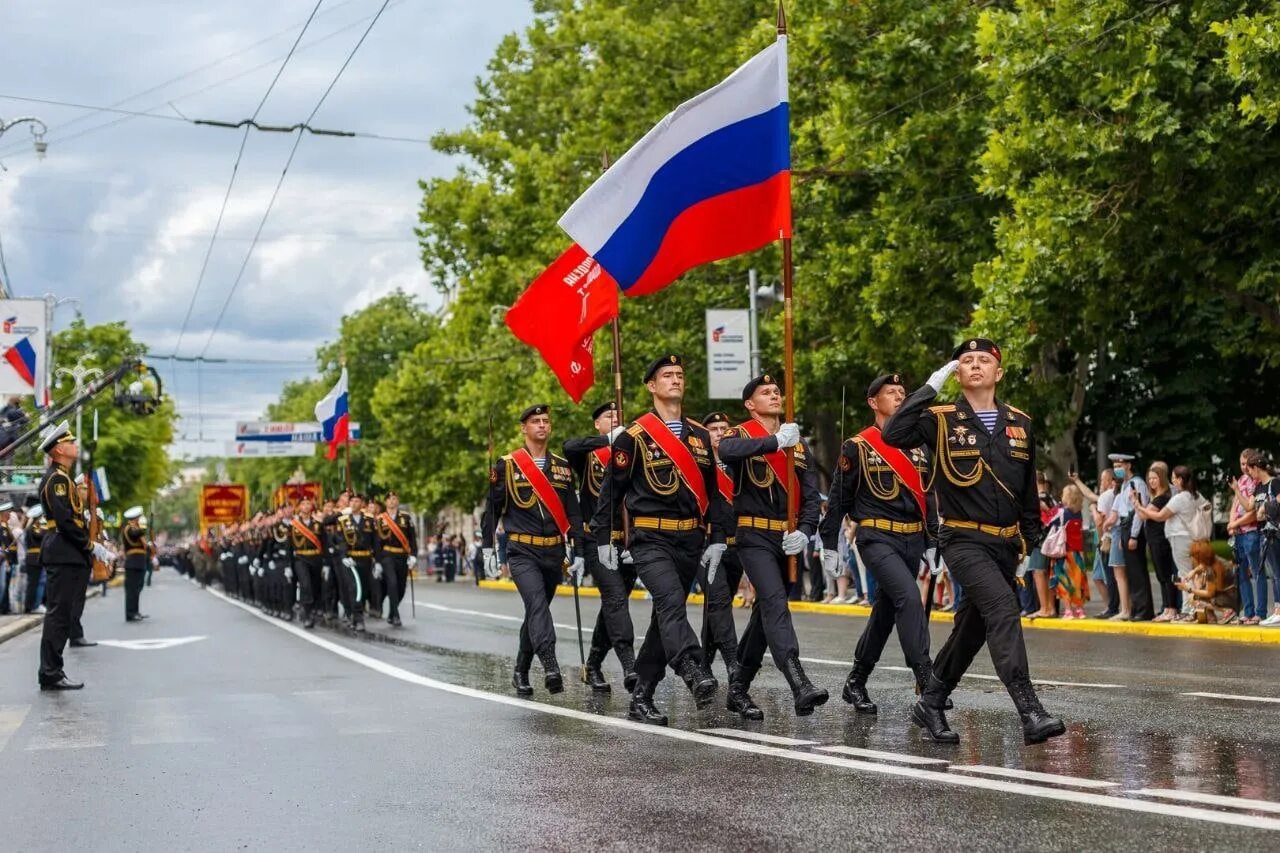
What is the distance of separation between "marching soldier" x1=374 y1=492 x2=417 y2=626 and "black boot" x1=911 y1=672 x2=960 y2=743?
14544 millimetres

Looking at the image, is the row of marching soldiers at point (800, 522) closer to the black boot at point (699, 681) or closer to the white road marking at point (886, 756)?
the black boot at point (699, 681)

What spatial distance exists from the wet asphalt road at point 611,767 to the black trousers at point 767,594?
403 millimetres

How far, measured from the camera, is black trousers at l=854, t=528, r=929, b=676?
991cm


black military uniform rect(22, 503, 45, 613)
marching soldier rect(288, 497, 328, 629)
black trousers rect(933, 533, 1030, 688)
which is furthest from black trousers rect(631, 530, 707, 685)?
black military uniform rect(22, 503, 45, 613)

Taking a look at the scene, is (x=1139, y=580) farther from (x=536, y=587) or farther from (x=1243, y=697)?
(x=536, y=587)

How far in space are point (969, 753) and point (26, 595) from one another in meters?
25.4

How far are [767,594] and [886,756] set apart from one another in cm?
191

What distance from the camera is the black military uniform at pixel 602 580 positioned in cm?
1158

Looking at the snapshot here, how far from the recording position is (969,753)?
842 cm

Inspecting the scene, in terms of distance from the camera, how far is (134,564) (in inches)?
1153

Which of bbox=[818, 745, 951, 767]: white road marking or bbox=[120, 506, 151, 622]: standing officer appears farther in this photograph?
bbox=[120, 506, 151, 622]: standing officer

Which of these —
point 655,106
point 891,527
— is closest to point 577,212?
point 891,527

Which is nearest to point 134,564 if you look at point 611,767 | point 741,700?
point 741,700

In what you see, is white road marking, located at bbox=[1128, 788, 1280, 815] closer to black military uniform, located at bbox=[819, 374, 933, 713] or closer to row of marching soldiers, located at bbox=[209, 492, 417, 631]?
black military uniform, located at bbox=[819, 374, 933, 713]
